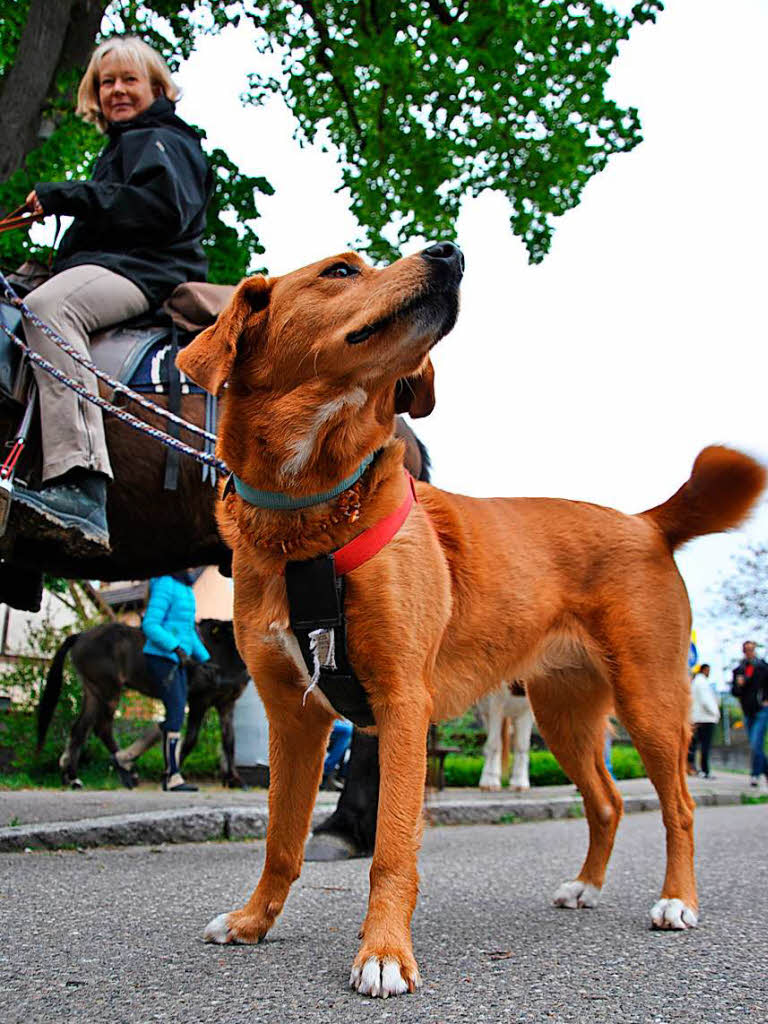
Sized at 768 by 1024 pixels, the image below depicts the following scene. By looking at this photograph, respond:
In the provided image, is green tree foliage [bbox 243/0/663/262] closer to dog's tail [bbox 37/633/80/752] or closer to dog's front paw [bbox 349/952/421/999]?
dog's tail [bbox 37/633/80/752]

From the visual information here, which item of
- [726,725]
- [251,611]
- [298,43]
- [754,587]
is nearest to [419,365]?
[251,611]

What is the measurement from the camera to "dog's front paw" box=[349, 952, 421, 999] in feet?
7.66

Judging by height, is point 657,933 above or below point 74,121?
below

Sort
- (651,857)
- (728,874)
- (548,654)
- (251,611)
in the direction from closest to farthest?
(251,611), (548,654), (728,874), (651,857)

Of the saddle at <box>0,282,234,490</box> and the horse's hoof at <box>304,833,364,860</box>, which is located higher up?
the saddle at <box>0,282,234,490</box>

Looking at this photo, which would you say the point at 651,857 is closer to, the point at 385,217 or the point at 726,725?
the point at 385,217

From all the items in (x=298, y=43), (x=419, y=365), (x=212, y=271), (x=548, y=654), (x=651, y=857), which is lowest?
(x=651, y=857)

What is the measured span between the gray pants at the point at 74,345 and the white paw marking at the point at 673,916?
10.2 feet

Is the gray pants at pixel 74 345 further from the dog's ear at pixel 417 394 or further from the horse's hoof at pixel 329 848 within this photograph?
the horse's hoof at pixel 329 848

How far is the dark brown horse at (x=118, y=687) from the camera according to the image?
999 centimetres

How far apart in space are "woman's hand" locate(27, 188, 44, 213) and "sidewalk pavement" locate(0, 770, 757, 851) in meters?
3.31

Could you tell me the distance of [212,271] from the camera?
10.0m

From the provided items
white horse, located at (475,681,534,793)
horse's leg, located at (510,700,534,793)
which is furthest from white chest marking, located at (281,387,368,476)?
horse's leg, located at (510,700,534,793)

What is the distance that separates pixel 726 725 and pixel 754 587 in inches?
415
